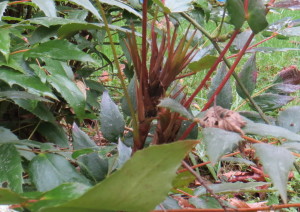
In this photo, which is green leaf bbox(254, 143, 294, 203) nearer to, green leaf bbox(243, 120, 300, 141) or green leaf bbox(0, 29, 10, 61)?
green leaf bbox(243, 120, 300, 141)

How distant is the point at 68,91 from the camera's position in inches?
29.8

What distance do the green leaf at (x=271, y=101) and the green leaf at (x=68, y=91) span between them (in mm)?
337

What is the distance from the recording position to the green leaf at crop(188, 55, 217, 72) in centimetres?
69

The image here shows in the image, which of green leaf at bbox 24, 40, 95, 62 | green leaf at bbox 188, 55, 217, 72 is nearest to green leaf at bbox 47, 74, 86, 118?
green leaf at bbox 24, 40, 95, 62

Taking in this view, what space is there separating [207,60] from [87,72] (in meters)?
0.70

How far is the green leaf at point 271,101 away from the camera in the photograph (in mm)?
854

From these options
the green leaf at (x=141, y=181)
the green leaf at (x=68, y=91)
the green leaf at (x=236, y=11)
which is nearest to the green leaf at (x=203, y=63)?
the green leaf at (x=236, y=11)

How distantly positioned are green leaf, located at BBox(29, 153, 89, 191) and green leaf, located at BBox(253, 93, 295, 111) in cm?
40

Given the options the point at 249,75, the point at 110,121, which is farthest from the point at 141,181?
the point at 249,75

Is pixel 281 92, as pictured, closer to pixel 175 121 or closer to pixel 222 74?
pixel 222 74

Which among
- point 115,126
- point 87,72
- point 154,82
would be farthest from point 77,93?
point 87,72

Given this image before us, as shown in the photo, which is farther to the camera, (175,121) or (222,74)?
(222,74)

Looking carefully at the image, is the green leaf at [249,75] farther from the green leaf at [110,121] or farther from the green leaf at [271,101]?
the green leaf at [110,121]

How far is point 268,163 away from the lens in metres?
0.45
